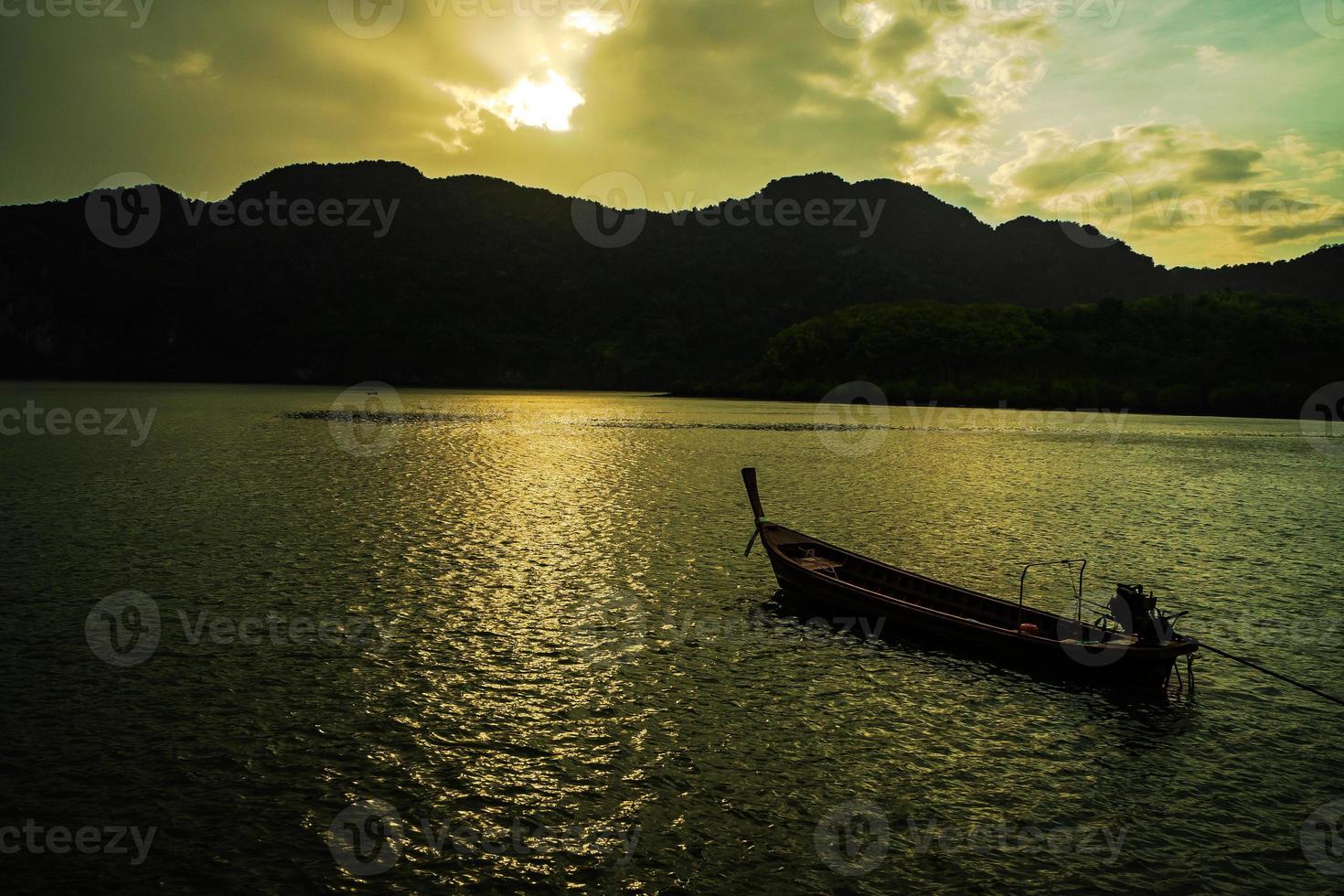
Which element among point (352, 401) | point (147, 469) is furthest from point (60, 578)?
point (352, 401)

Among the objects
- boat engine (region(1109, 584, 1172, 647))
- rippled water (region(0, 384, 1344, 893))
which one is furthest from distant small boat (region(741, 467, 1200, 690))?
rippled water (region(0, 384, 1344, 893))

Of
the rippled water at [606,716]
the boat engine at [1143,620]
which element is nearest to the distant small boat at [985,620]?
the boat engine at [1143,620]

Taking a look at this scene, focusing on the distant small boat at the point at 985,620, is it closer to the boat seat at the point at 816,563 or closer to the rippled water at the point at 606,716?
the boat seat at the point at 816,563

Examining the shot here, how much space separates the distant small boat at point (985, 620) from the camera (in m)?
17.4

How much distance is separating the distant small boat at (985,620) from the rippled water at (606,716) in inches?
33.1

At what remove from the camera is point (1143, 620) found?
17516mm

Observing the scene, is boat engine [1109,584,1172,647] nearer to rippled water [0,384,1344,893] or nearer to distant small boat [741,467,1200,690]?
distant small boat [741,467,1200,690]

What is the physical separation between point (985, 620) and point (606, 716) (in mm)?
10994

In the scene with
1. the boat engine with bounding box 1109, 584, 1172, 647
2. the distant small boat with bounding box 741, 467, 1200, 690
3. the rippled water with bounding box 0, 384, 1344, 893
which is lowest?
the rippled water with bounding box 0, 384, 1344, 893

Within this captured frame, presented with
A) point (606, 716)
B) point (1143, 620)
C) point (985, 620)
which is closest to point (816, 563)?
point (985, 620)

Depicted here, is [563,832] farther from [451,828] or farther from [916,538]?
[916,538]

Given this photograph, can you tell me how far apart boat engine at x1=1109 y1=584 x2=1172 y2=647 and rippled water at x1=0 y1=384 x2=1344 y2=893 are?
152 centimetres

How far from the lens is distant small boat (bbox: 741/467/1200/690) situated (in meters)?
17.4

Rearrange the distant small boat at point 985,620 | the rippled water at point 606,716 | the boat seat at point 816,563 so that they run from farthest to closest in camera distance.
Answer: the boat seat at point 816,563
the distant small boat at point 985,620
the rippled water at point 606,716
